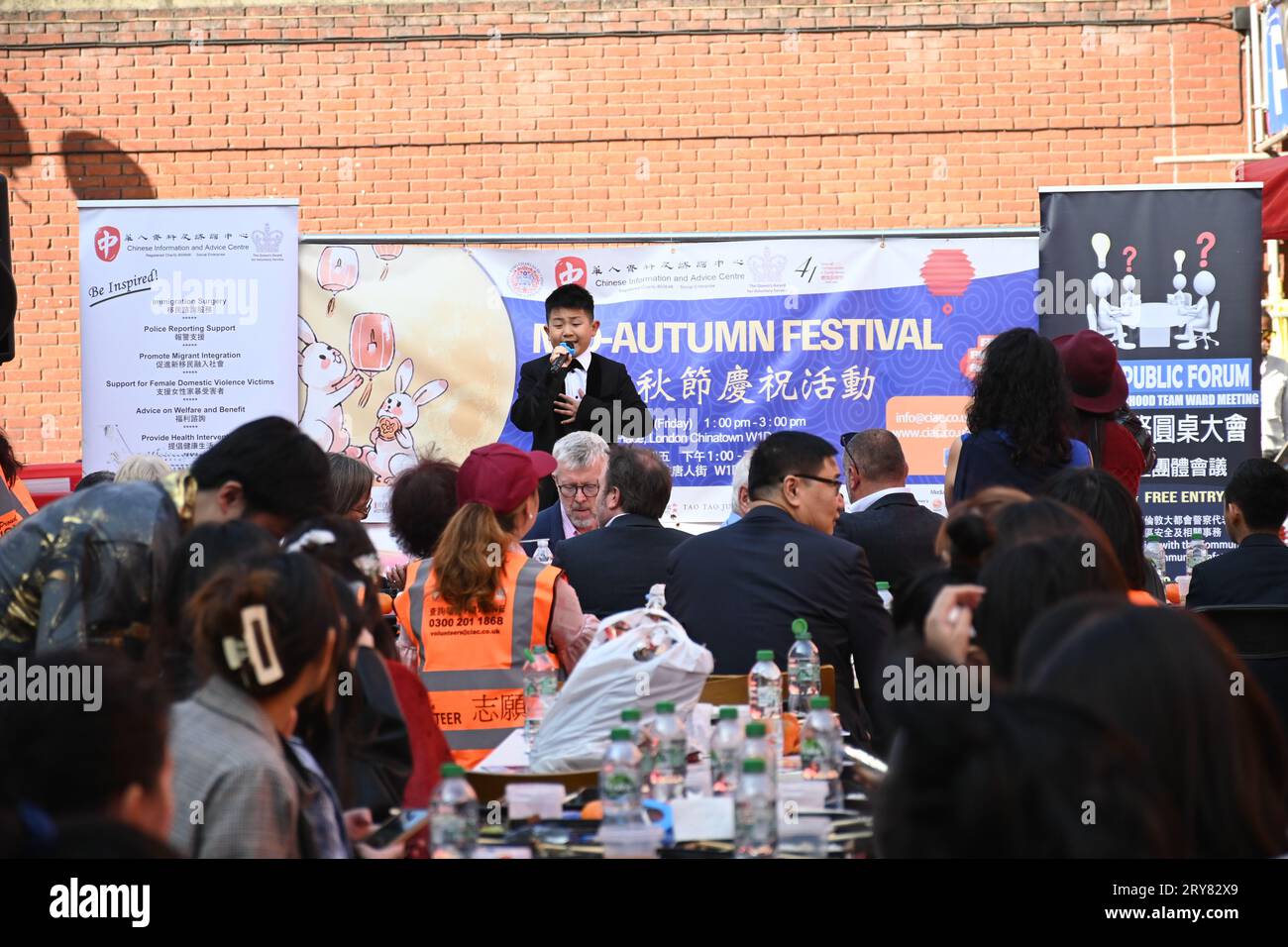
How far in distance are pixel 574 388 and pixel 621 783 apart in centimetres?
493

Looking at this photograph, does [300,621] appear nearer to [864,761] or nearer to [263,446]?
[263,446]

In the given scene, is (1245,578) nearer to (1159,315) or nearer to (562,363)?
(1159,315)

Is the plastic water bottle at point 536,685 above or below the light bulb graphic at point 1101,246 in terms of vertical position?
below

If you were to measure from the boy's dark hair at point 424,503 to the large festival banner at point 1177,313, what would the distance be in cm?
428

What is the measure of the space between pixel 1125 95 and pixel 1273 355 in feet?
7.66

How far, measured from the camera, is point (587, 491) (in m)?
6.65

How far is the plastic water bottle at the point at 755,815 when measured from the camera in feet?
9.12

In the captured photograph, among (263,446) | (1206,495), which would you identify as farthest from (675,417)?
(263,446)

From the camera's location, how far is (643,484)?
5.42 metres

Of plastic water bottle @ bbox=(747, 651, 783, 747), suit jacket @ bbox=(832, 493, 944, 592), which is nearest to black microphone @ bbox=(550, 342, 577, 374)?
suit jacket @ bbox=(832, 493, 944, 592)

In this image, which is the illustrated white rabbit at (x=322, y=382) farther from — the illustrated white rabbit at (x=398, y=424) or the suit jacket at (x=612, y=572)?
the suit jacket at (x=612, y=572)

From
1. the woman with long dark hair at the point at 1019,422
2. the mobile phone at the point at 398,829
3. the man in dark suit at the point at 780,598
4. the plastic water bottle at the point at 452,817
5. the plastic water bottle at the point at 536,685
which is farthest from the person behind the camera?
the woman with long dark hair at the point at 1019,422

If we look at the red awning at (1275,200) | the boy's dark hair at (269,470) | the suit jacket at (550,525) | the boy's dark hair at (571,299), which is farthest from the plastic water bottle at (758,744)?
the red awning at (1275,200)
